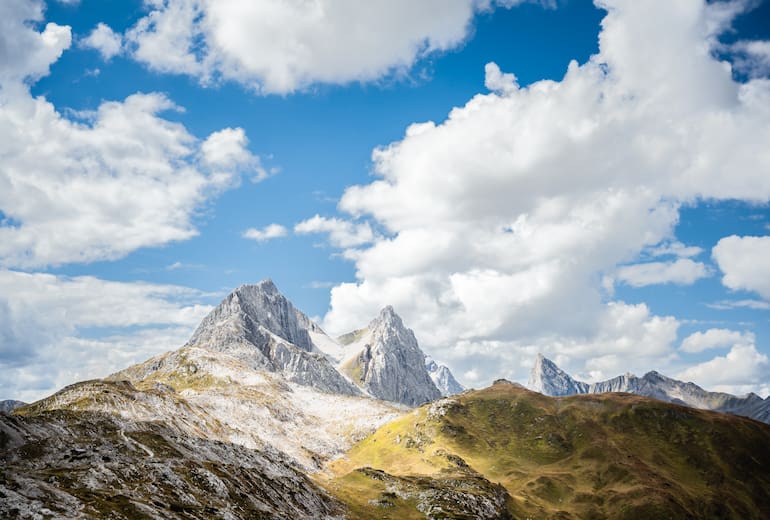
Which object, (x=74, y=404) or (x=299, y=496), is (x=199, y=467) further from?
(x=74, y=404)

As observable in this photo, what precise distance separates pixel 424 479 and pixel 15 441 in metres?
126

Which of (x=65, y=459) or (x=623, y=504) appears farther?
(x=623, y=504)

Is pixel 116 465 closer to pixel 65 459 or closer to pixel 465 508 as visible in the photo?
pixel 65 459

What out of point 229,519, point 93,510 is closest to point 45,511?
point 93,510

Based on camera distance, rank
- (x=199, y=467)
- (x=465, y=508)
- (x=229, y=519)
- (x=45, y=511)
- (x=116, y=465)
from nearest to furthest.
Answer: (x=45, y=511)
(x=229, y=519)
(x=116, y=465)
(x=199, y=467)
(x=465, y=508)

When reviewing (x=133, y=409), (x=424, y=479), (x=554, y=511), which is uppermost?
(x=133, y=409)

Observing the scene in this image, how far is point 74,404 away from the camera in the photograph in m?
178

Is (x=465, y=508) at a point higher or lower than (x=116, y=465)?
lower

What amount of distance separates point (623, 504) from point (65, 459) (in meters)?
188

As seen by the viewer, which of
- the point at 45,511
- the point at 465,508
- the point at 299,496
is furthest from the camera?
the point at 465,508

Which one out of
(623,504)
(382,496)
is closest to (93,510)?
(382,496)

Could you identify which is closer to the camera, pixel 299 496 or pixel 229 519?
pixel 229 519

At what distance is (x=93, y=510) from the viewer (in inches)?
2277

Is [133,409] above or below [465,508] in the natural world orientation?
above
